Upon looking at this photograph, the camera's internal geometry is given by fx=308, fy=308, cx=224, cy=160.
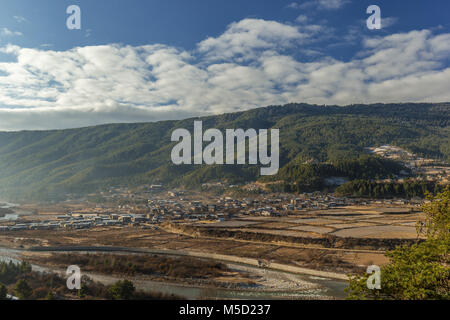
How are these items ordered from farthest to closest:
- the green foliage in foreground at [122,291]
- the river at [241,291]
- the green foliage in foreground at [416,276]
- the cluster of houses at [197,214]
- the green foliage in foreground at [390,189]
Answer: the green foliage in foreground at [390,189]
the cluster of houses at [197,214]
the river at [241,291]
the green foliage in foreground at [122,291]
the green foliage in foreground at [416,276]

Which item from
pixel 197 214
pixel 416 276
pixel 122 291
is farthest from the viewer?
pixel 197 214

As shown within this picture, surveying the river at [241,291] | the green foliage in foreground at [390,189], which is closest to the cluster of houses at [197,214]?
the green foliage in foreground at [390,189]

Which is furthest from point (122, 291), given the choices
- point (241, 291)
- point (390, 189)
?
point (390, 189)

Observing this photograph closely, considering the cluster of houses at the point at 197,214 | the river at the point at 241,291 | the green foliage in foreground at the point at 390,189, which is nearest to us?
the river at the point at 241,291

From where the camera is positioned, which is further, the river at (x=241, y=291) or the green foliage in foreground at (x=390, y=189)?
the green foliage in foreground at (x=390, y=189)

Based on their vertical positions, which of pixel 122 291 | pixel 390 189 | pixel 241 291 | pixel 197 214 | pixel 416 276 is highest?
pixel 416 276

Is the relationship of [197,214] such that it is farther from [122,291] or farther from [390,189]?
[390,189]

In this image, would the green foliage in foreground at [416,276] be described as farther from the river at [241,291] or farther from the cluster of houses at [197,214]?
the cluster of houses at [197,214]

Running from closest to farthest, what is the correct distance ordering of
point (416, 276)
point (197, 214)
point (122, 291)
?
point (416, 276) < point (122, 291) < point (197, 214)

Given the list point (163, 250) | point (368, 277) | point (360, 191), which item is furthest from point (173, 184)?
point (368, 277)
